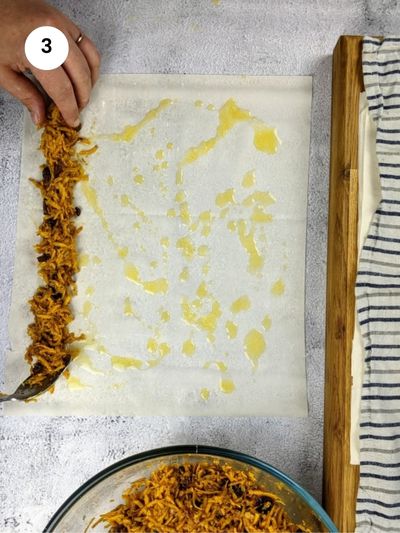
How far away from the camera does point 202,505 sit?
115cm

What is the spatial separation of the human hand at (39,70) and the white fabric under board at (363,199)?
0.57m

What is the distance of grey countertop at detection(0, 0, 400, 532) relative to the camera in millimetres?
1284

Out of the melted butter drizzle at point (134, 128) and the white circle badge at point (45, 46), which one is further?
the melted butter drizzle at point (134, 128)

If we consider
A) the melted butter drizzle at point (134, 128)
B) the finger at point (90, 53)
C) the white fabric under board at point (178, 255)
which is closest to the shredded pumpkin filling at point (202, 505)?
the white fabric under board at point (178, 255)

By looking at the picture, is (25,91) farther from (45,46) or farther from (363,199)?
(363,199)

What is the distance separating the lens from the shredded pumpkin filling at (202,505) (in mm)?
1137

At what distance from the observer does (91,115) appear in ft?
4.28

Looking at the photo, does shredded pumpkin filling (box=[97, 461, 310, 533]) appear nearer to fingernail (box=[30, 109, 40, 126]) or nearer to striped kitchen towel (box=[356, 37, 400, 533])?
striped kitchen towel (box=[356, 37, 400, 533])

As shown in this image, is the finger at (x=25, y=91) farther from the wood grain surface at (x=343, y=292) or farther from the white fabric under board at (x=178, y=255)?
the wood grain surface at (x=343, y=292)

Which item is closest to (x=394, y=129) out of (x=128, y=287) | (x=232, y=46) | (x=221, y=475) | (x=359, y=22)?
(x=359, y=22)

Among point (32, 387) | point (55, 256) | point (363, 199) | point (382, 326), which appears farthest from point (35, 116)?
point (382, 326)

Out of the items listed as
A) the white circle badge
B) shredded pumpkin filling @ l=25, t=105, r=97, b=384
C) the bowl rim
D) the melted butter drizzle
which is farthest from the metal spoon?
the white circle badge

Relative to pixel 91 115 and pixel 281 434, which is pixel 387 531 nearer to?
pixel 281 434

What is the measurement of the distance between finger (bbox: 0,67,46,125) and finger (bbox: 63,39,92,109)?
8 cm
